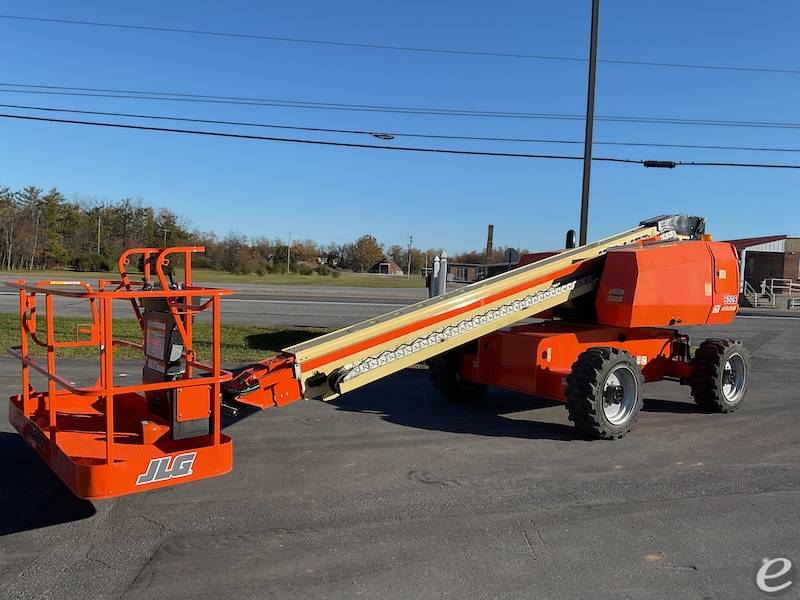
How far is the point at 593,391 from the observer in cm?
657

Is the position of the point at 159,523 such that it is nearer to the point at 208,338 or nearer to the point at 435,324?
the point at 435,324

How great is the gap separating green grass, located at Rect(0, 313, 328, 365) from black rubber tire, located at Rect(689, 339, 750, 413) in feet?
25.4

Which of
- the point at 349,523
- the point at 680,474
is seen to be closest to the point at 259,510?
the point at 349,523

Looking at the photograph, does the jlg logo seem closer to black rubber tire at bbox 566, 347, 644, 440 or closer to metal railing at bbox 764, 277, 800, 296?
black rubber tire at bbox 566, 347, 644, 440

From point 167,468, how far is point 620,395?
4980 mm

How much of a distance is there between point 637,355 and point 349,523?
5117mm

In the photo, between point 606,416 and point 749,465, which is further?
point 606,416

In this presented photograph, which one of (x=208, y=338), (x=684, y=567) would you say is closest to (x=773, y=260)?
(x=208, y=338)

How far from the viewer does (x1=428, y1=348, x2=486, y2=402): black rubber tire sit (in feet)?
27.6

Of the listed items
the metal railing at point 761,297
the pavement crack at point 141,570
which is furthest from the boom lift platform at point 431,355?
the metal railing at point 761,297

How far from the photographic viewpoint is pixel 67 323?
52.6ft

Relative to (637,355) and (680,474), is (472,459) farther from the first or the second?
(637,355)

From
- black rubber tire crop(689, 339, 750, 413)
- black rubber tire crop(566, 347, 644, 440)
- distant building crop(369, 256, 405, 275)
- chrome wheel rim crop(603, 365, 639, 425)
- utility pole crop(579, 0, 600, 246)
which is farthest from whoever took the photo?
distant building crop(369, 256, 405, 275)

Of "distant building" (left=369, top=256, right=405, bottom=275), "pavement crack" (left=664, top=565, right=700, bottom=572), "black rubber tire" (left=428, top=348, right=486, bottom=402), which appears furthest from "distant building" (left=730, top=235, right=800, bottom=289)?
"distant building" (left=369, top=256, right=405, bottom=275)
